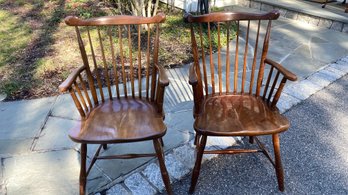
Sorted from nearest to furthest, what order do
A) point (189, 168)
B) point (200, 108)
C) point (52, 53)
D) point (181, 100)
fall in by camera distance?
point (200, 108), point (189, 168), point (181, 100), point (52, 53)

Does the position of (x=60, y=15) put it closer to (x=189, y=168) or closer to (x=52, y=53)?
(x=52, y=53)

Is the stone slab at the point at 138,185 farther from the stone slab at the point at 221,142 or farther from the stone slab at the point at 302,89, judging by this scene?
the stone slab at the point at 302,89

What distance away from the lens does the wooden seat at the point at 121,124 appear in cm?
154

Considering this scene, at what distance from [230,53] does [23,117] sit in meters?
2.32

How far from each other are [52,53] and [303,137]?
2.84 meters

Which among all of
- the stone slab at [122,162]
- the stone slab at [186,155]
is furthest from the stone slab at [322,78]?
the stone slab at [122,162]

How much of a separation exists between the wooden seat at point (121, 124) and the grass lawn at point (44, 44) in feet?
3.97

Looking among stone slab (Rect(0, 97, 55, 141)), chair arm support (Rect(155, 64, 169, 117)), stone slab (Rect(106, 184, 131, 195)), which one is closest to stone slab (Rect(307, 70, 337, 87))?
chair arm support (Rect(155, 64, 169, 117))

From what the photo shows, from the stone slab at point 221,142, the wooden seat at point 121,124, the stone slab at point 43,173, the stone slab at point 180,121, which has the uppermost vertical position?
the wooden seat at point 121,124

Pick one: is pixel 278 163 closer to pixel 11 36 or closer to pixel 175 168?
pixel 175 168

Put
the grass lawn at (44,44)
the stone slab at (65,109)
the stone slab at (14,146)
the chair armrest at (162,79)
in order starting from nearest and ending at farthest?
the chair armrest at (162,79)
the stone slab at (14,146)
the stone slab at (65,109)
the grass lawn at (44,44)

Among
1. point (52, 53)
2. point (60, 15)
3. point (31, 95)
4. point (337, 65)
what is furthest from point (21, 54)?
point (337, 65)

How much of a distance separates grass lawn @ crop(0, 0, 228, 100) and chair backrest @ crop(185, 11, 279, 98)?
367mm

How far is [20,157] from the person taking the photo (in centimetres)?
201
